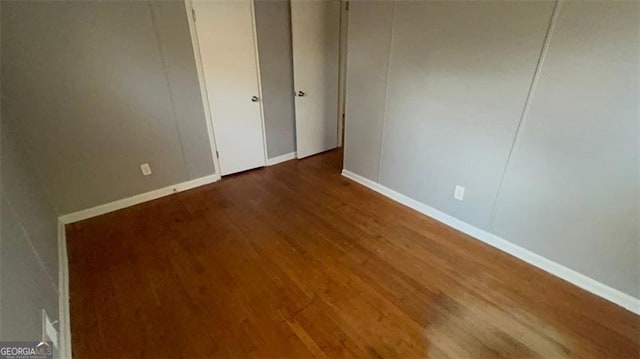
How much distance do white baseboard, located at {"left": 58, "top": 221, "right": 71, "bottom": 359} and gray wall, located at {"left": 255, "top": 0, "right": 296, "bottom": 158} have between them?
2175mm

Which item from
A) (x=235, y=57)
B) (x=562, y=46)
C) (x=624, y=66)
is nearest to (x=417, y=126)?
(x=562, y=46)

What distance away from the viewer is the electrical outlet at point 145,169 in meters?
2.92

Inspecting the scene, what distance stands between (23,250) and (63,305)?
0.53 metres

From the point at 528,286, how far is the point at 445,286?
55 centimetres

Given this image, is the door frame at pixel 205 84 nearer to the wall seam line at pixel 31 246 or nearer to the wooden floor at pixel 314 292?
the wooden floor at pixel 314 292

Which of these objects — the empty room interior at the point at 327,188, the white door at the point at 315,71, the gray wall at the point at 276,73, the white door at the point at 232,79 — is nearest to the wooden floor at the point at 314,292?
the empty room interior at the point at 327,188

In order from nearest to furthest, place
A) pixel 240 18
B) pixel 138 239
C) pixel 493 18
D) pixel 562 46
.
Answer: pixel 562 46
pixel 493 18
pixel 138 239
pixel 240 18

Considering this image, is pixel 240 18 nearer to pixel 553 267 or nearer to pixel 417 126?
pixel 417 126

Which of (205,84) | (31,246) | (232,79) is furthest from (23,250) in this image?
(232,79)

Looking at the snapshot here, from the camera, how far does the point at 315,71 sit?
3674 mm

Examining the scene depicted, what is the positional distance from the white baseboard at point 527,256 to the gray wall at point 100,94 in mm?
2215

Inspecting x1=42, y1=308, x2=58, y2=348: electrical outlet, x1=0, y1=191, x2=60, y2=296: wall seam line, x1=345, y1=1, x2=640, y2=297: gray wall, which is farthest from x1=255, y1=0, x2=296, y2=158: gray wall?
x1=42, y1=308, x2=58, y2=348: electrical outlet

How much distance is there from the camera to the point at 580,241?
1.93 metres

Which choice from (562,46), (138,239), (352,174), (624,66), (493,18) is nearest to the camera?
(624,66)
